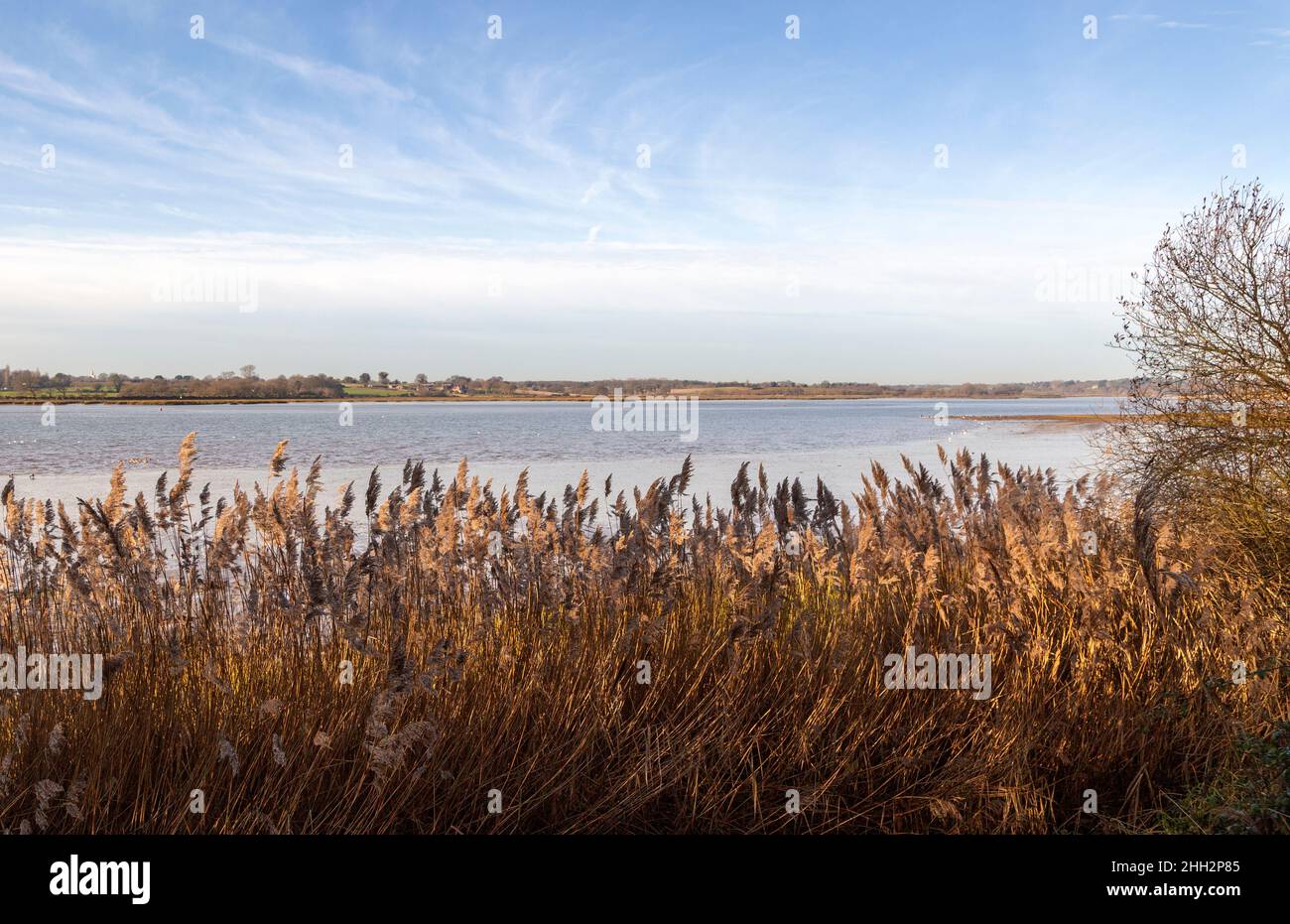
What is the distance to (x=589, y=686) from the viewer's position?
173 inches

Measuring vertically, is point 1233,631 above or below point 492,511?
below

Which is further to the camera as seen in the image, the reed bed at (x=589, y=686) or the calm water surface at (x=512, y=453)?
the calm water surface at (x=512, y=453)

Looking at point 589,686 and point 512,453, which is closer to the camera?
point 589,686

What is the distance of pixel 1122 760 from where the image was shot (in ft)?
15.0

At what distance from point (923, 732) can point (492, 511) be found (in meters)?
3.38

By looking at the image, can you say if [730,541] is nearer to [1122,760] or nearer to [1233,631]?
[1122,760]

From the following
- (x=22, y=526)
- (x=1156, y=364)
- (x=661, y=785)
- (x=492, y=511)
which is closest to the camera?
(x=661, y=785)

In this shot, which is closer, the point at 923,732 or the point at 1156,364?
the point at 923,732

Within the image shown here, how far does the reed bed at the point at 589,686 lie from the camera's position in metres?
3.67

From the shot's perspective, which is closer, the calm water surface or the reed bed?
the reed bed

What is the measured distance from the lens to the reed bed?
3.67 metres
